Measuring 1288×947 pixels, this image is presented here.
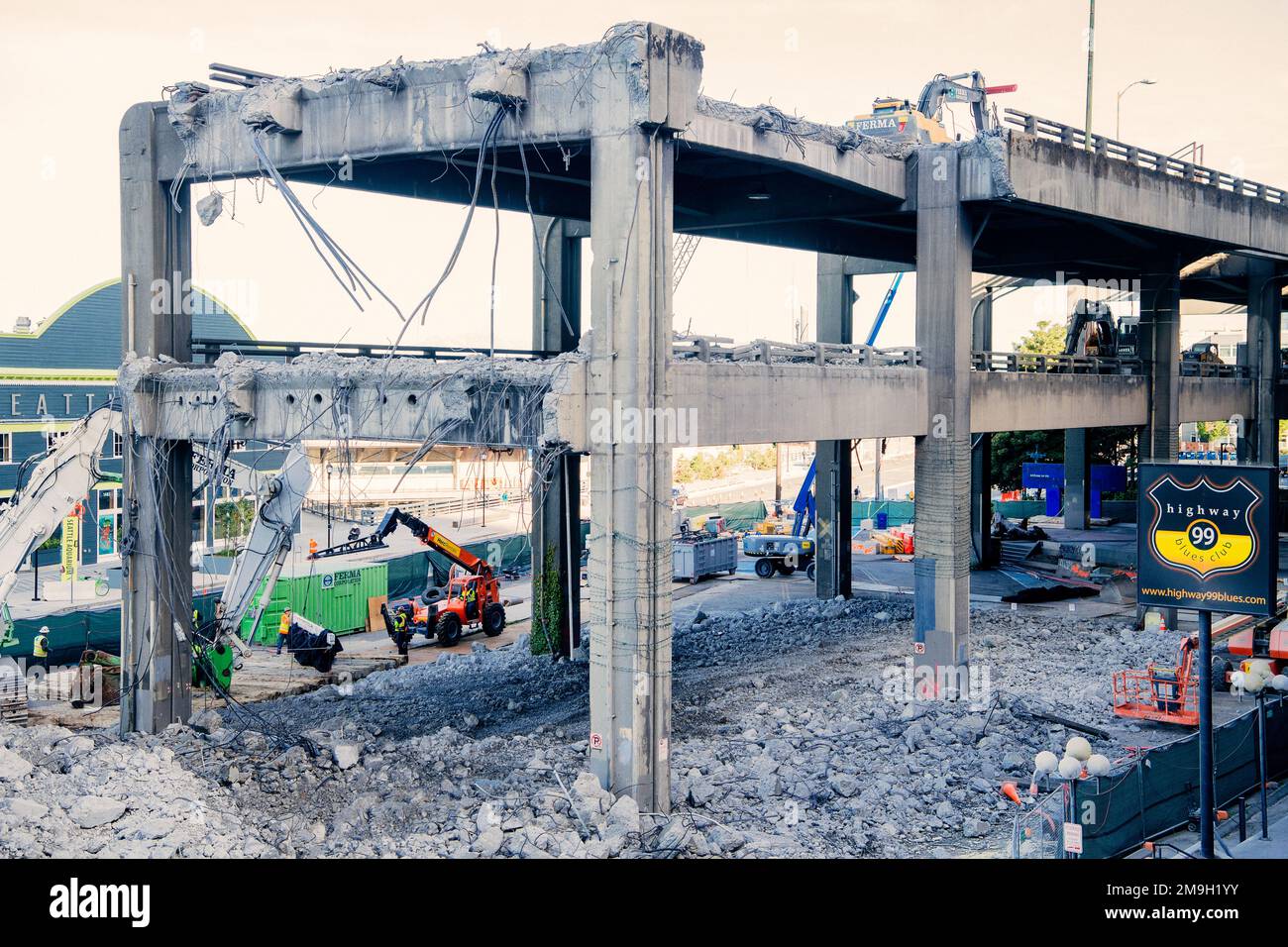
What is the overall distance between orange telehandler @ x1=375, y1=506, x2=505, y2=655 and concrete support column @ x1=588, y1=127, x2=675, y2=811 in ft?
53.0

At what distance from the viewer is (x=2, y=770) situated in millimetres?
18281

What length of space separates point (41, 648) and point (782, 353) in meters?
20.6

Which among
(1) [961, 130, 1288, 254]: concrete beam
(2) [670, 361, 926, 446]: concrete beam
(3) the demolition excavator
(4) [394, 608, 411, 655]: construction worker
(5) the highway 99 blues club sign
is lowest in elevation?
(4) [394, 608, 411, 655]: construction worker

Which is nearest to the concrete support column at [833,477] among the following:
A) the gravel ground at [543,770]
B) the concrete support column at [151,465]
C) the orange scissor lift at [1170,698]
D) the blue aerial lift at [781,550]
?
the blue aerial lift at [781,550]

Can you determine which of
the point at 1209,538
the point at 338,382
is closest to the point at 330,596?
the point at 338,382

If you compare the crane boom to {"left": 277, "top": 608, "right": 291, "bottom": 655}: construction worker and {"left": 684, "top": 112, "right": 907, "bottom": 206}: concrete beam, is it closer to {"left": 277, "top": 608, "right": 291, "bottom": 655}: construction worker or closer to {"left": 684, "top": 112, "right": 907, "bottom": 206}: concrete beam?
{"left": 684, "top": 112, "right": 907, "bottom": 206}: concrete beam

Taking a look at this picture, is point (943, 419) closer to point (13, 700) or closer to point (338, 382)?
point (338, 382)

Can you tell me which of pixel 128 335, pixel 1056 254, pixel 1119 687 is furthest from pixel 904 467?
pixel 128 335

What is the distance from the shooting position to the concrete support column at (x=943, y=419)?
86.8 feet

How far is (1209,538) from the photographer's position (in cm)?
1644

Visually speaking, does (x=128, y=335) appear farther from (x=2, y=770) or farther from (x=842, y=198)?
(x=842, y=198)

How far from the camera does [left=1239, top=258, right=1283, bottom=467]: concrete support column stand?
1676 inches

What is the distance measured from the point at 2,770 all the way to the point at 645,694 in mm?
9587

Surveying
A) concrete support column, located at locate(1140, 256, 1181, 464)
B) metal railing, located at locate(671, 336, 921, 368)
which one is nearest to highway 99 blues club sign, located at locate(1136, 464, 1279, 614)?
metal railing, located at locate(671, 336, 921, 368)
